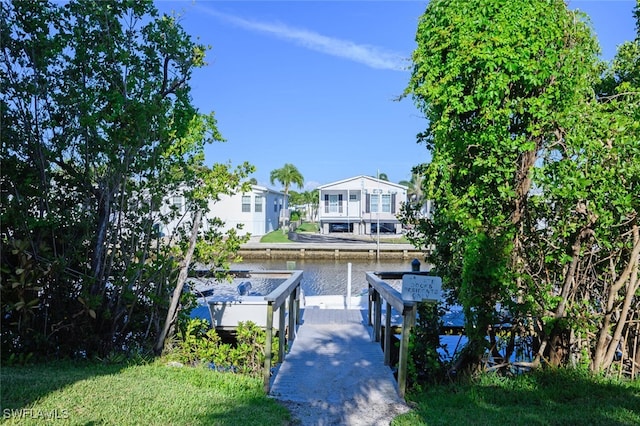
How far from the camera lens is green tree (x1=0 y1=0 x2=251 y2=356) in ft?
19.0

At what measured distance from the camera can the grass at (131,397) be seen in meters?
3.67

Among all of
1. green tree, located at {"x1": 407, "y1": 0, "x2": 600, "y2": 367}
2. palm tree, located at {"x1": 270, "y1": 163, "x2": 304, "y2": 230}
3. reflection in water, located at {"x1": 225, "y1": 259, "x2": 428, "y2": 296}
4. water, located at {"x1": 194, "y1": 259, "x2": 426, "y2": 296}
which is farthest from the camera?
palm tree, located at {"x1": 270, "y1": 163, "x2": 304, "y2": 230}

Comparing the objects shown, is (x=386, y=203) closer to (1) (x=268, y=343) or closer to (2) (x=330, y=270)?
(2) (x=330, y=270)

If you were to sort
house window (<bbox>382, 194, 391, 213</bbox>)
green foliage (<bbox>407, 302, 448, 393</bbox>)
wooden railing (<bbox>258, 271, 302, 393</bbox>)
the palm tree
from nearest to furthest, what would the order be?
1. wooden railing (<bbox>258, 271, 302, 393</bbox>)
2. green foliage (<bbox>407, 302, 448, 393</bbox>)
3. house window (<bbox>382, 194, 391, 213</bbox>)
4. the palm tree

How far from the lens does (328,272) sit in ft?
84.3

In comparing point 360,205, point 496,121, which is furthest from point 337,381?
point 360,205

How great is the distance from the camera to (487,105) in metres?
5.05

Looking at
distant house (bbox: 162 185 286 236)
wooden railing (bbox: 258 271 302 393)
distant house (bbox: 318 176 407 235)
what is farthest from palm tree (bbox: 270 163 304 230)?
wooden railing (bbox: 258 271 302 393)

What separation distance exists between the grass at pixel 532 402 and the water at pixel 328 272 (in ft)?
19.7

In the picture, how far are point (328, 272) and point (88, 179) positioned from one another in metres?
20.1

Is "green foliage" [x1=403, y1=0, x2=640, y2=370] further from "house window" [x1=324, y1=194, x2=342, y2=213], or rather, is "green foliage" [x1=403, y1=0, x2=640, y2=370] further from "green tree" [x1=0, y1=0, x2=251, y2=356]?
"house window" [x1=324, y1=194, x2=342, y2=213]

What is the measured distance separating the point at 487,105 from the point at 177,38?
13.6 ft

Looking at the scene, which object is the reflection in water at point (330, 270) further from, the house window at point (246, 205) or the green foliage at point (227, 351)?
the green foliage at point (227, 351)

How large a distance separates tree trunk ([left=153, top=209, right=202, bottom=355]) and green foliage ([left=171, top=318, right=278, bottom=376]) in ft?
0.64
